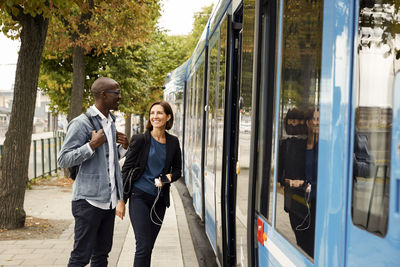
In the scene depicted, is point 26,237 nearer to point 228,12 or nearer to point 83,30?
point 228,12

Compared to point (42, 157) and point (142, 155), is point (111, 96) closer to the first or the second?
point (142, 155)

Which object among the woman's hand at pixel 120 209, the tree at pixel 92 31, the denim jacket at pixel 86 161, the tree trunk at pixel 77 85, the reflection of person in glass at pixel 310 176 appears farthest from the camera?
the tree trunk at pixel 77 85

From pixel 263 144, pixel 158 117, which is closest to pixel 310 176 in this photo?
pixel 263 144

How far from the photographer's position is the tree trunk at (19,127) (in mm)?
8969

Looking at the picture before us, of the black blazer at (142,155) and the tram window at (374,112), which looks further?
the black blazer at (142,155)

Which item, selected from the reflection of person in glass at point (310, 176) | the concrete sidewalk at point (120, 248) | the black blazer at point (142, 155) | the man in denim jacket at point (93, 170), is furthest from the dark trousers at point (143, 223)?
the reflection of person in glass at point (310, 176)

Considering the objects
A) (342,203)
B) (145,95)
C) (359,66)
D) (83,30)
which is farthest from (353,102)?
(145,95)

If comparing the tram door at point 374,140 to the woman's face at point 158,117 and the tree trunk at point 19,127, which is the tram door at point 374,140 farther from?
the tree trunk at point 19,127

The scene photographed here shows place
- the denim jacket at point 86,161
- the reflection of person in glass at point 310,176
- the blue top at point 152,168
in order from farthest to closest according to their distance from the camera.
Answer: the blue top at point 152,168
the denim jacket at point 86,161
the reflection of person in glass at point 310,176

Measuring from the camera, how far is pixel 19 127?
9.02 metres

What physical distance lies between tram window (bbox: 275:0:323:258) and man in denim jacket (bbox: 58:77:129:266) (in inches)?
72.1

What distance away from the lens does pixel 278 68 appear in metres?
3.16

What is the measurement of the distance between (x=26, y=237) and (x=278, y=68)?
21.2 feet

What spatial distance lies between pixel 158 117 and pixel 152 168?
478mm
